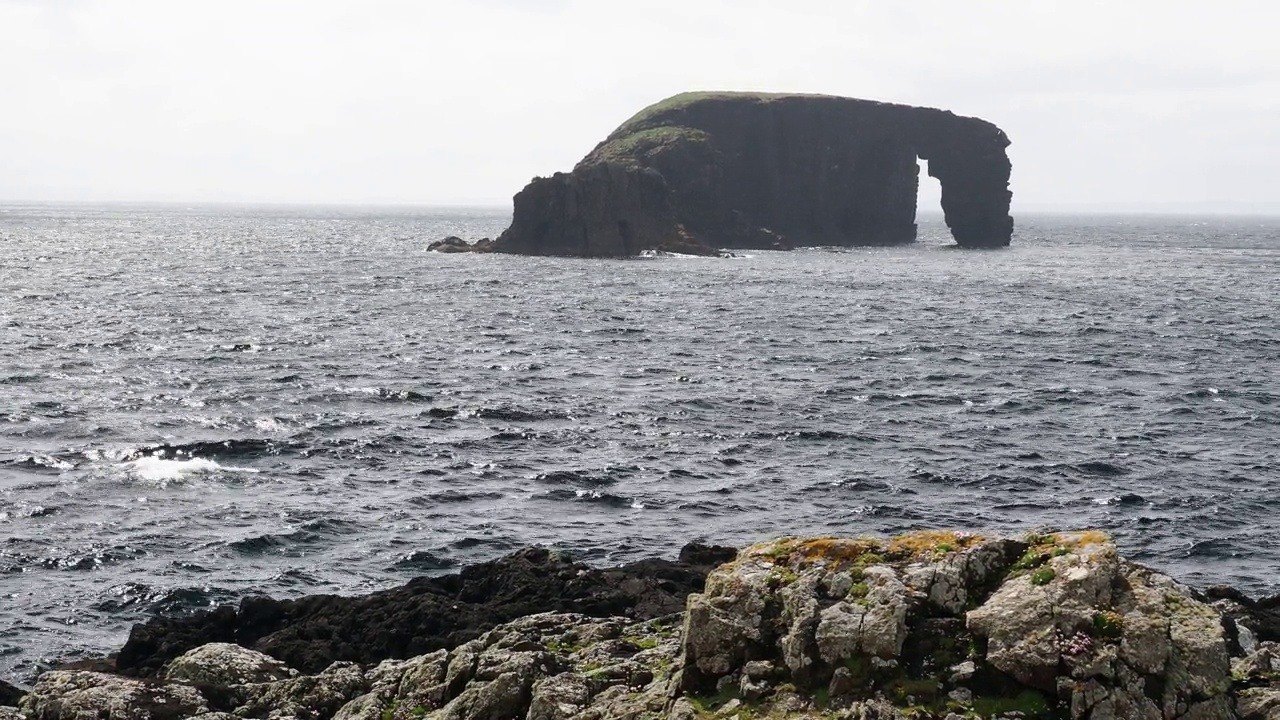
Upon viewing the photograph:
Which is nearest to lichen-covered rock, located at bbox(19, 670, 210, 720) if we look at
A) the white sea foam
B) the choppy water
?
the choppy water

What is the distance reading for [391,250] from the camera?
600 ft

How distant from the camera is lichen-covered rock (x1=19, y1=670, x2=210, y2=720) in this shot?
20.7m

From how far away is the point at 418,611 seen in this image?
2694 cm

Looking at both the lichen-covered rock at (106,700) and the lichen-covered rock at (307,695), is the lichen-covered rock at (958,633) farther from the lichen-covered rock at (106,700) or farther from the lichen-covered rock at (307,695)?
the lichen-covered rock at (106,700)

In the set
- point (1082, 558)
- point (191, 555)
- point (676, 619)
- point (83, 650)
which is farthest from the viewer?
point (191, 555)

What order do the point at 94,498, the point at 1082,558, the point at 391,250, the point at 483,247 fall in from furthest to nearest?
the point at 391,250 < the point at 483,247 < the point at 94,498 < the point at 1082,558

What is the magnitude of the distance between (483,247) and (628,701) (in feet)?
509

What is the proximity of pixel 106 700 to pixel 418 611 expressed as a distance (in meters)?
7.40

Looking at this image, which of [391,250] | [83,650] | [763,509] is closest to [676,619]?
[83,650]

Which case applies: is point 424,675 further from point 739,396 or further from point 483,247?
point 483,247

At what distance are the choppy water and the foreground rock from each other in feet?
10.5

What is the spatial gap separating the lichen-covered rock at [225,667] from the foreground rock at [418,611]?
126cm

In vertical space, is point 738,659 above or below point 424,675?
above

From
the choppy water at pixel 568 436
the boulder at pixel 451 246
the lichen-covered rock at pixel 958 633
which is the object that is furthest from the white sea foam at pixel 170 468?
the boulder at pixel 451 246
